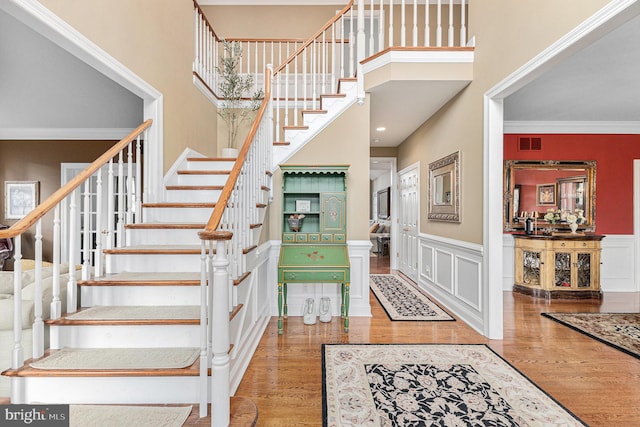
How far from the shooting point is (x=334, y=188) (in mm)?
3730

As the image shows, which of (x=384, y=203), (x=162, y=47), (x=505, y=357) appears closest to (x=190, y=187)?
(x=162, y=47)

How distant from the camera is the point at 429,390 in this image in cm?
209

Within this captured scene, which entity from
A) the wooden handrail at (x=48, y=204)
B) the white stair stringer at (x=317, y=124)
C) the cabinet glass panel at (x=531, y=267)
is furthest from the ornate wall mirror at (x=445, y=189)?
the wooden handrail at (x=48, y=204)

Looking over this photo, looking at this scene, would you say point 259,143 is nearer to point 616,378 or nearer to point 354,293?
point 354,293

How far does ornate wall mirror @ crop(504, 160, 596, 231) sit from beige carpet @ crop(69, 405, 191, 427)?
16.4 ft

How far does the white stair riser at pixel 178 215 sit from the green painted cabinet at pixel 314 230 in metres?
0.94

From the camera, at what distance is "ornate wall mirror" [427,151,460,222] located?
3.68m

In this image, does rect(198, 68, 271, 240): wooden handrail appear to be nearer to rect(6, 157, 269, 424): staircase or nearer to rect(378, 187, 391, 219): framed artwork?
rect(6, 157, 269, 424): staircase

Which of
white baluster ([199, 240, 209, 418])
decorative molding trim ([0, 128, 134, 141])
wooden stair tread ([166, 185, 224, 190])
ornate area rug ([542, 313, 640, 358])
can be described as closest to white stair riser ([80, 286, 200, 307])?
white baluster ([199, 240, 209, 418])

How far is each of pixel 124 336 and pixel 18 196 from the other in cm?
484

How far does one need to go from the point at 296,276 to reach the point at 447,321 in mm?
1795

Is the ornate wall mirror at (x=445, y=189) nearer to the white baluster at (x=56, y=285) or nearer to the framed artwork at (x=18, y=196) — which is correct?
the white baluster at (x=56, y=285)

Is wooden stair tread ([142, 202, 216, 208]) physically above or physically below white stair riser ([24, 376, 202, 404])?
above

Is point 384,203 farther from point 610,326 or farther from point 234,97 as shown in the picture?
point 610,326
